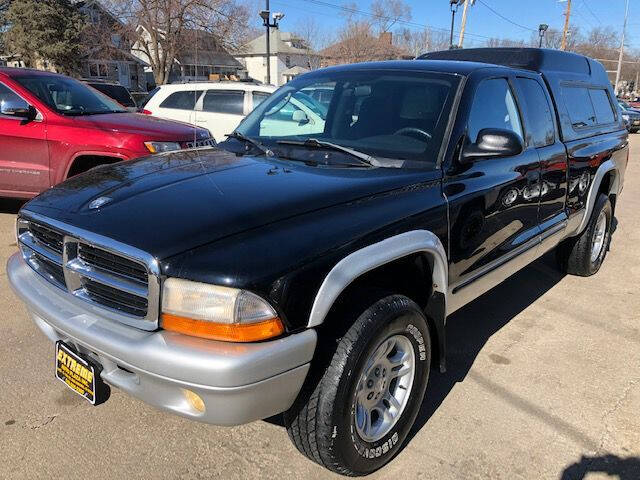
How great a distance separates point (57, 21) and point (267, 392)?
41525mm

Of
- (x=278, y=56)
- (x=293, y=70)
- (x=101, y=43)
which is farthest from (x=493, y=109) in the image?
(x=278, y=56)

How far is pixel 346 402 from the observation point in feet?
7.33

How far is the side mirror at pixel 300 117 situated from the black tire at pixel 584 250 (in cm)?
290

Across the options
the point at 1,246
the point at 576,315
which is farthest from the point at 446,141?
the point at 1,246

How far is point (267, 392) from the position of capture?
79.0 inches

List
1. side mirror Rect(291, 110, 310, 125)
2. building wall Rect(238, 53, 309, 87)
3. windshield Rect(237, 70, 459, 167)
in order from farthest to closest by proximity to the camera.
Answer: building wall Rect(238, 53, 309, 87) < side mirror Rect(291, 110, 310, 125) < windshield Rect(237, 70, 459, 167)

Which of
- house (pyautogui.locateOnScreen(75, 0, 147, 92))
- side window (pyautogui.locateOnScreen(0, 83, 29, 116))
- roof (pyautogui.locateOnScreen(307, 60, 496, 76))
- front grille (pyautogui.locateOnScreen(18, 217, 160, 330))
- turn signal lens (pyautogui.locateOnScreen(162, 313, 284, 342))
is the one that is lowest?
turn signal lens (pyautogui.locateOnScreen(162, 313, 284, 342))

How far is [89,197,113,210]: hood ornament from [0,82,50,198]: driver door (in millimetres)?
4137

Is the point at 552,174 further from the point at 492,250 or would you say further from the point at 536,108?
the point at 492,250

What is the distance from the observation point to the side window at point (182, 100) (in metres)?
10.4

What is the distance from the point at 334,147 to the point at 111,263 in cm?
140

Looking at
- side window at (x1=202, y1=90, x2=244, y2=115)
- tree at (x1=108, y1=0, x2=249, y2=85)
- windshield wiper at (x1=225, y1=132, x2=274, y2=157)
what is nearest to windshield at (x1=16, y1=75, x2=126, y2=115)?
side window at (x1=202, y1=90, x2=244, y2=115)

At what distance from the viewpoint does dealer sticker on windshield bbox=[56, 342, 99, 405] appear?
7.55 ft

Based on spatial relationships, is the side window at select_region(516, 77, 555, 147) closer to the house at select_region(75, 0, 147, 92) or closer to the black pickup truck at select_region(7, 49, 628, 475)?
the black pickup truck at select_region(7, 49, 628, 475)
